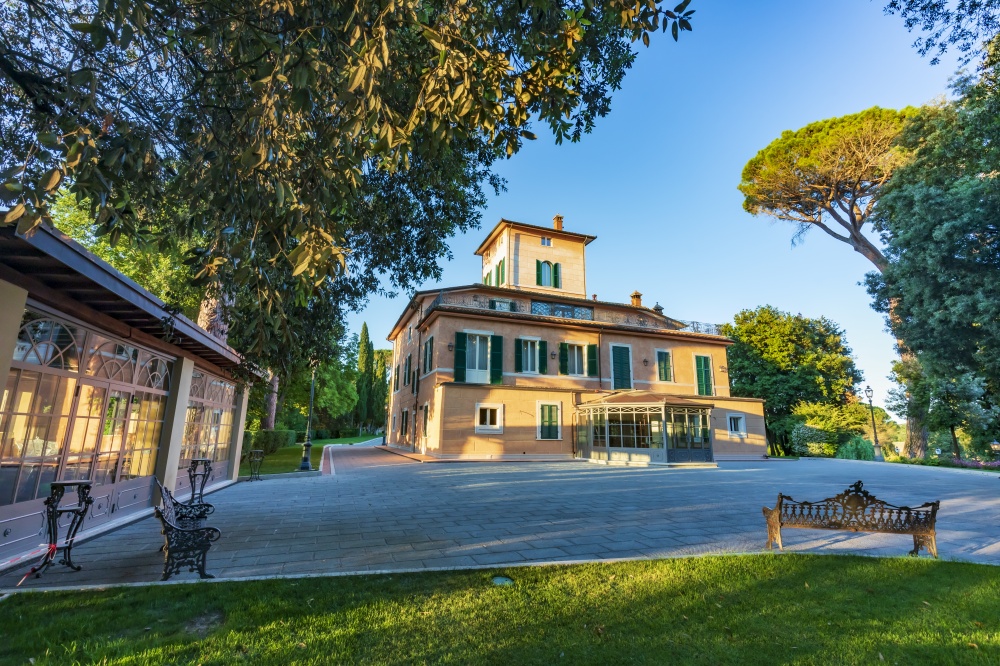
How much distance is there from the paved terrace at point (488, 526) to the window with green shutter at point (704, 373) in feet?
37.5

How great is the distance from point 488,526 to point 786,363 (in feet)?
99.4

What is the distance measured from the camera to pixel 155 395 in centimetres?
765

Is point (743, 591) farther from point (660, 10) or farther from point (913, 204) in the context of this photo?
point (913, 204)

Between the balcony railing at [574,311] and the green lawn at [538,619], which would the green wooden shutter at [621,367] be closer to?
the balcony railing at [574,311]

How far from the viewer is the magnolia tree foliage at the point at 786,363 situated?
94.8 ft

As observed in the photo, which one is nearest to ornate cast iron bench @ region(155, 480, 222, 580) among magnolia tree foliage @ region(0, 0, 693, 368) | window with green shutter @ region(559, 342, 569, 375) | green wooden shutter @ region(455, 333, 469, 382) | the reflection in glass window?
magnolia tree foliage @ region(0, 0, 693, 368)

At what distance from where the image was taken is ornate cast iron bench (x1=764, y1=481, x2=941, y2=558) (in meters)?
4.99

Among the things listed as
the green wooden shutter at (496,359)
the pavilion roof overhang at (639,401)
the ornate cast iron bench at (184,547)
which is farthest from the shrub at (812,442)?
the ornate cast iron bench at (184,547)

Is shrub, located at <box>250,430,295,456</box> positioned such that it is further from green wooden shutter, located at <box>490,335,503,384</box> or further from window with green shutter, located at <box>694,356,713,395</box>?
window with green shutter, located at <box>694,356,713,395</box>

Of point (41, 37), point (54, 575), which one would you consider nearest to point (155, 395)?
point (54, 575)

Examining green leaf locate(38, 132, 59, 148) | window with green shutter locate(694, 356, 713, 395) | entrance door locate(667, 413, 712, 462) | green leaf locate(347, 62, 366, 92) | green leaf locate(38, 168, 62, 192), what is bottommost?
entrance door locate(667, 413, 712, 462)

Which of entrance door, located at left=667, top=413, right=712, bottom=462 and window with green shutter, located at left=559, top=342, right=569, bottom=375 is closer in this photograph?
entrance door, located at left=667, top=413, right=712, bottom=462

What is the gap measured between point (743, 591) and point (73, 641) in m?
5.00

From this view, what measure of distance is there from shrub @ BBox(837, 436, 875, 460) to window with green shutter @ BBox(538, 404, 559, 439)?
16.6 meters
